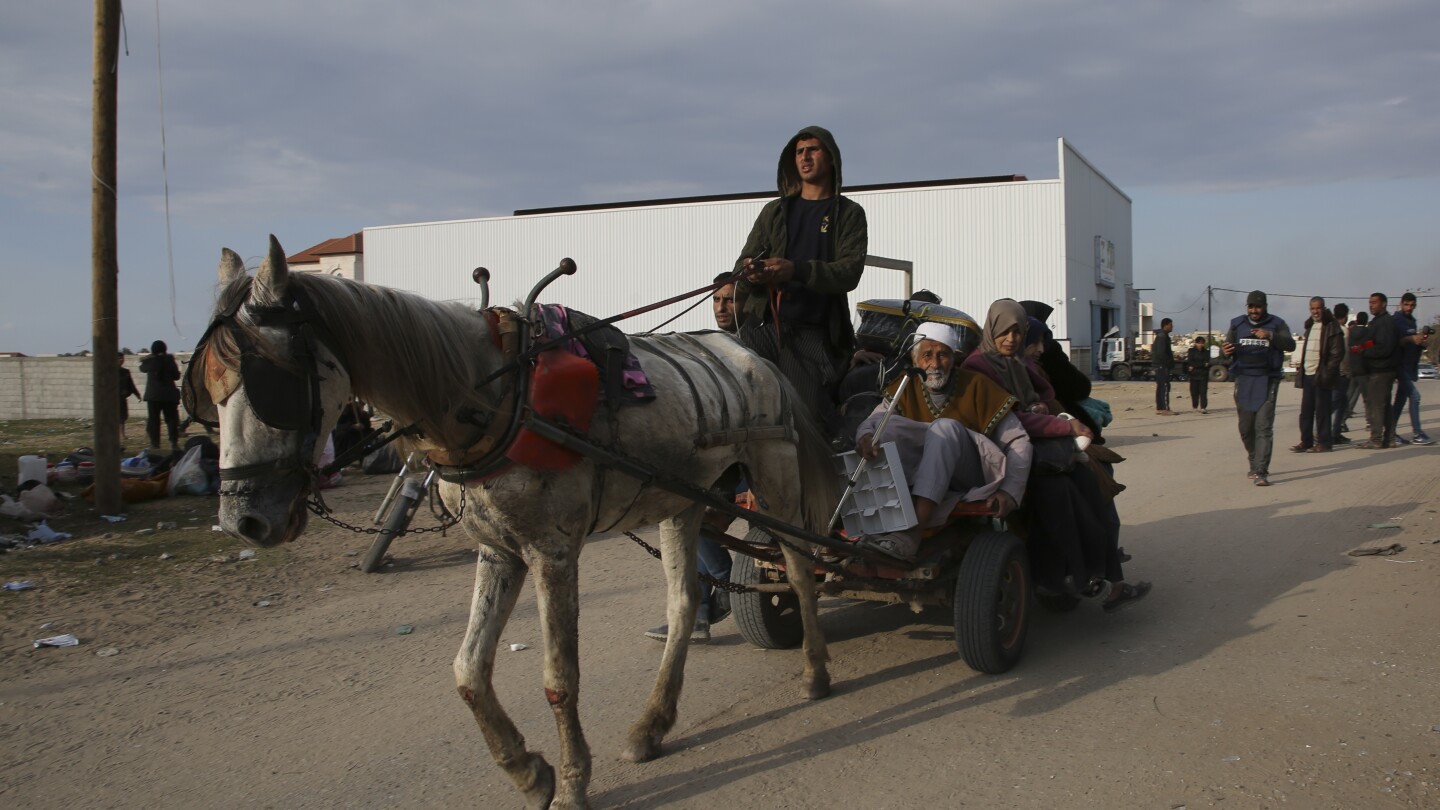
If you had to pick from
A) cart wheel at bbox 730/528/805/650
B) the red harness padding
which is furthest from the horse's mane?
cart wheel at bbox 730/528/805/650

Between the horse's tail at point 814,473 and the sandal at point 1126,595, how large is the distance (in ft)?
6.49

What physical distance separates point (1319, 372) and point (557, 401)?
40.2 feet

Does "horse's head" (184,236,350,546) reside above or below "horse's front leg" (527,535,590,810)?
above

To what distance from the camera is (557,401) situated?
3.40 metres

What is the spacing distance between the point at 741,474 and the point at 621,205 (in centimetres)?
4112

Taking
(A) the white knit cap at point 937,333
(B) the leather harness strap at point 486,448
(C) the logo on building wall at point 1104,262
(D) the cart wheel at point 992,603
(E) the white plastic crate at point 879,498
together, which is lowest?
(D) the cart wheel at point 992,603

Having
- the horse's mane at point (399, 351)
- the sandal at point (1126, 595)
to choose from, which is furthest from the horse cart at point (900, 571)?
the horse's mane at point (399, 351)

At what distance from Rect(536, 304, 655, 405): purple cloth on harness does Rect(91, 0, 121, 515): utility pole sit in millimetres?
7608

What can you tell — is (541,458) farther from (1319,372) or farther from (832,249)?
(1319,372)

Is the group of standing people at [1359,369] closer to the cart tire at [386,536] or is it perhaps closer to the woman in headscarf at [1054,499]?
the woman in headscarf at [1054,499]

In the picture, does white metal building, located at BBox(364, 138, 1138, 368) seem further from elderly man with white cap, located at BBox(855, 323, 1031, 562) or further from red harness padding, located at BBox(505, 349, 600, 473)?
red harness padding, located at BBox(505, 349, 600, 473)

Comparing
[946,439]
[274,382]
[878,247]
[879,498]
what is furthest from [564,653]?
[878,247]

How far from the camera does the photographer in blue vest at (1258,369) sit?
10.2 m

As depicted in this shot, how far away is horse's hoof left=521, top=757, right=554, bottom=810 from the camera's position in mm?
3449
